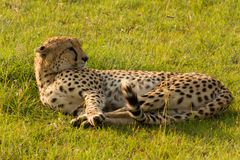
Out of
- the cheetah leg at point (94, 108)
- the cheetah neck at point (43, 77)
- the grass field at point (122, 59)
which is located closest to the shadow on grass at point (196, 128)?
the grass field at point (122, 59)

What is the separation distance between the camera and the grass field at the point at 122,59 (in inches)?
175

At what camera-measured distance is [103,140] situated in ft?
15.0

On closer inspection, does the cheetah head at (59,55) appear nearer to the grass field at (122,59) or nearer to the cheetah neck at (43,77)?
the cheetah neck at (43,77)

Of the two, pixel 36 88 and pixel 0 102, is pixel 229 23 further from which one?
pixel 0 102

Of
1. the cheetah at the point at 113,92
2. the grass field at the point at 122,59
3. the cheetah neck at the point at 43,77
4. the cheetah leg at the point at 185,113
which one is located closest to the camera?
the grass field at the point at 122,59

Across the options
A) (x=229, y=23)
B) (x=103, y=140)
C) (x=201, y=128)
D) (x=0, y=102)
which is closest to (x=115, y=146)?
(x=103, y=140)

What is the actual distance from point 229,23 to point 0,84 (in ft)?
12.0

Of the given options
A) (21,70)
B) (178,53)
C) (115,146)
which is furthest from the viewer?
(178,53)

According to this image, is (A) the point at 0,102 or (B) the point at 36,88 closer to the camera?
(A) the point at 0,102

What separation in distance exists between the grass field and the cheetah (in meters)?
0.10

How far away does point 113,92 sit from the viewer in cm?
543

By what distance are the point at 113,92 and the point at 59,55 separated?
1.91 feet

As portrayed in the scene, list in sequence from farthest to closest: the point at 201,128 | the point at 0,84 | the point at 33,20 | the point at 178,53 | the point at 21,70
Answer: the point at 33,20
the point at 178,53
the point at 21,70
the point at 0,84
the point at 201,128

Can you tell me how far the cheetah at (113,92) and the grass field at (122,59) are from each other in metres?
0.10
